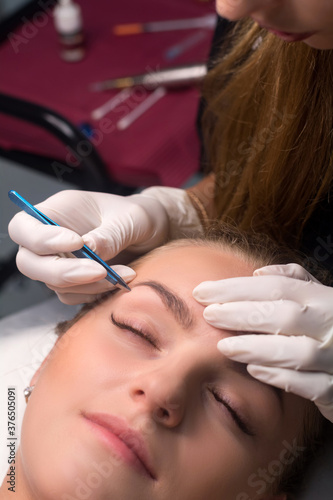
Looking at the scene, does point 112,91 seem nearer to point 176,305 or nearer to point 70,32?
point 70,32

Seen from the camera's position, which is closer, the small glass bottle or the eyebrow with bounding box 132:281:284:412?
the eyebrow with bounding box 132:281:284:412

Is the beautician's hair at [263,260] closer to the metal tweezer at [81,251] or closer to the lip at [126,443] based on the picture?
the metal tweezer at [81,251]

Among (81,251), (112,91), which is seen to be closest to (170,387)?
(81,251)

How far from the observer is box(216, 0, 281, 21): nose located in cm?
80

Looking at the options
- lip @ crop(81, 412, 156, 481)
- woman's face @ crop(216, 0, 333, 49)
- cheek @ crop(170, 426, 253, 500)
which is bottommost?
cheek @ crop(170, 426, 253, 500)

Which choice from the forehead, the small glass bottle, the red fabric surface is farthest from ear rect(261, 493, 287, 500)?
the small glass bottle

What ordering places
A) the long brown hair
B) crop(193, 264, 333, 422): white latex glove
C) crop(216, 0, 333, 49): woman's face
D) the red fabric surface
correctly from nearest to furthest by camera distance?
crop(216, 0, 333, 49): woman's face
crop(193, 264, 333, 422): white latex glove
the long brown hair
the red fabric surface

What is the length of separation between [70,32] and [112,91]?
26 centimetres

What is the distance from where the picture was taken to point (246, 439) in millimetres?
908

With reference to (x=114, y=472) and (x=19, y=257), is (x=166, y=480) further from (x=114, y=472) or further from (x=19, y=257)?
(x=19, y=257)

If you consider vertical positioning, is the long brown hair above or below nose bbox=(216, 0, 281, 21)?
below

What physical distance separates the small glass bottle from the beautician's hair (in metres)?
1.03

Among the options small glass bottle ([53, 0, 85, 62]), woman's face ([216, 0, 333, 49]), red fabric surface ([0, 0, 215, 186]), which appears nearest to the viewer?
woman's face ([216, 0, 333, 49])

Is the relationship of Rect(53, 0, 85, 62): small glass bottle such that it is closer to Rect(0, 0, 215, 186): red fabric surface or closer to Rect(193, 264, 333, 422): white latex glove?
Rect(0, 0, 215, 186): red fabric surface
